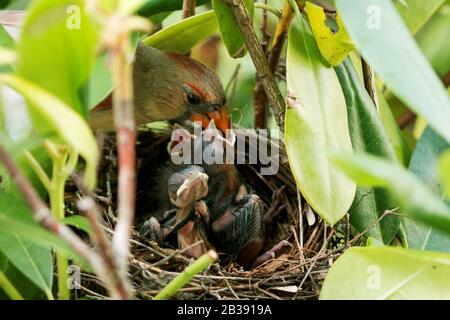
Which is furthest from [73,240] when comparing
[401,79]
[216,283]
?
[216,283]

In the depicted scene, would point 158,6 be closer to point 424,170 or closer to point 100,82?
point 100,82

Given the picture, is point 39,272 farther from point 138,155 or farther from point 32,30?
point 138,155

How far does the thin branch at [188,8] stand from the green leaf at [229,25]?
0.37 m

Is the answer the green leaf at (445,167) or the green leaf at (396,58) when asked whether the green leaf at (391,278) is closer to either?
the green leaf at (396,58)

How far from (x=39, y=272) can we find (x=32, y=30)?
35.8 inches

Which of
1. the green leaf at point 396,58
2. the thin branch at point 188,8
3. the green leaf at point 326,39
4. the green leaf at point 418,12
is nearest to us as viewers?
the green leaf at point 396,58

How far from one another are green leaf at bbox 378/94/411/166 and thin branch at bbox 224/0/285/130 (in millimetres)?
408

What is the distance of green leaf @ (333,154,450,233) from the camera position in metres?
1.22


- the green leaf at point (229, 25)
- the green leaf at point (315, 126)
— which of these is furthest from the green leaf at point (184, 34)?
the green leaf at point (315, 126)

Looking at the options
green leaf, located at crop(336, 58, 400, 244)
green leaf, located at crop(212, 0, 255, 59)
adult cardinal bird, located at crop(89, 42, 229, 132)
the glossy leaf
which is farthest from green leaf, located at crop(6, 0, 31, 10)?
the glossy leaf

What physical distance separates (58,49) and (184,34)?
5.05 feet

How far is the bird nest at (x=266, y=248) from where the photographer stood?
2441 mm

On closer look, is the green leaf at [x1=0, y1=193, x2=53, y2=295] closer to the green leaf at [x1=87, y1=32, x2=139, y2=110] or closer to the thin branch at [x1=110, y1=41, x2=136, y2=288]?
the green leaf at [x1=87, y1=32, x2=139, y2=110]

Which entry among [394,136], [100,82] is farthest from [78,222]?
[394,136]
